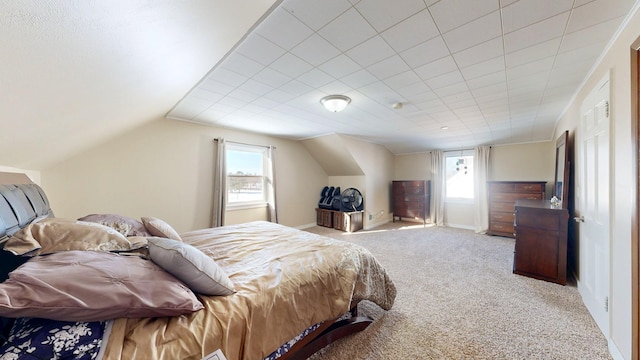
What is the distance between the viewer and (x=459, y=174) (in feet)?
19.3

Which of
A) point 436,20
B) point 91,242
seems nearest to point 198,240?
point 91,242

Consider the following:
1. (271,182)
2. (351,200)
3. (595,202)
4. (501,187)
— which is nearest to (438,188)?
(501,187)

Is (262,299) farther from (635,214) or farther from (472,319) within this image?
(635,214)

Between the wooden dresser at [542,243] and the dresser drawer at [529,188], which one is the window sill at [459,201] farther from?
→ the wooden dresser at [542,243]

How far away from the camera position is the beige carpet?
158 centimetres

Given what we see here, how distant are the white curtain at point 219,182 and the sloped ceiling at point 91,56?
1.91m

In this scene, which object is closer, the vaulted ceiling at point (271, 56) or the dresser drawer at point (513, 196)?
the vaulted ceiling at point (271, 56)

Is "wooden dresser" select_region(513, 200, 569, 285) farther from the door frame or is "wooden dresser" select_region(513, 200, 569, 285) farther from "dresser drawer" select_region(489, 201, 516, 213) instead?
"dresser drawer" select_region(489, 201, 516, 213)

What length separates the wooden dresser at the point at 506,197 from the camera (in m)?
4.40

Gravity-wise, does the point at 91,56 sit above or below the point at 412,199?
above

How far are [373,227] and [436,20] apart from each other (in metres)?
4.84

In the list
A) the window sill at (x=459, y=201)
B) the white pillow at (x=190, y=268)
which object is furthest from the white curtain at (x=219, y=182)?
the window sill at (x=459, y=201)

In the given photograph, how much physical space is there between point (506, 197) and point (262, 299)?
5.56 metres

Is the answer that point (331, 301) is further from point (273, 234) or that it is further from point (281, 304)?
point (273, 234)
